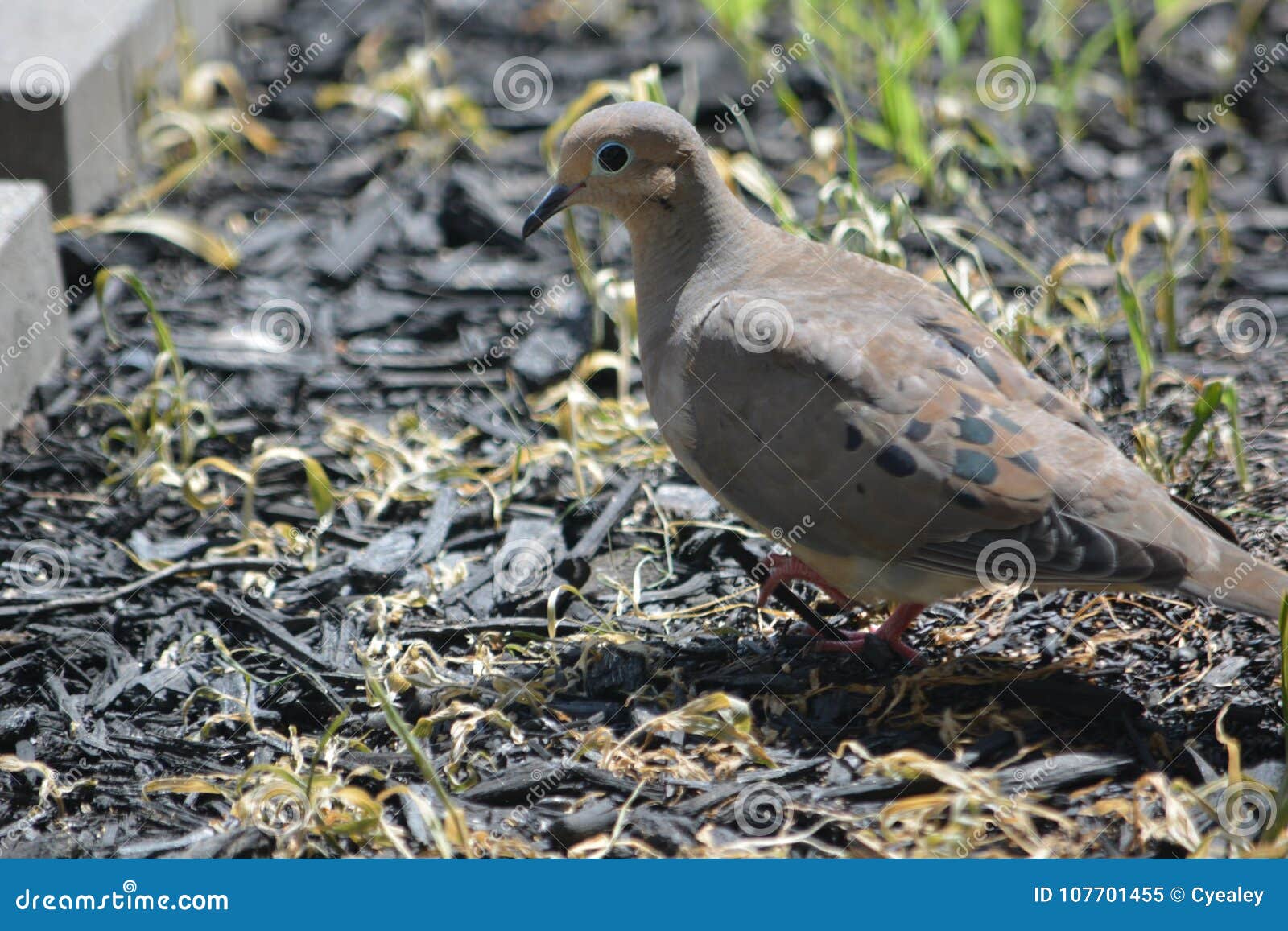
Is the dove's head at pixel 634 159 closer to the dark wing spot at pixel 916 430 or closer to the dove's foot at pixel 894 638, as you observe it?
the dark wing spot at pixel 916 430

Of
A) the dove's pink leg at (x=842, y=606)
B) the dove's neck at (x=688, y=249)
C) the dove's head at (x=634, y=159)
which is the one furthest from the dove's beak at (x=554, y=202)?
the dove's pink leg at (x=842, y=606)

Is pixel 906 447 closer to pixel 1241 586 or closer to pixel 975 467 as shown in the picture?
pixel 975 467

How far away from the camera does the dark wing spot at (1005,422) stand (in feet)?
10.8

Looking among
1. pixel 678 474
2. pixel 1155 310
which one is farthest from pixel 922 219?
pixel 678 474

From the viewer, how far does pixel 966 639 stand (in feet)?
12.2

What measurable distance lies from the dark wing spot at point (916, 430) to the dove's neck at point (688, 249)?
701mm

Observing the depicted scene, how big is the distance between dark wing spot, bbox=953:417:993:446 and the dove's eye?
1.17m

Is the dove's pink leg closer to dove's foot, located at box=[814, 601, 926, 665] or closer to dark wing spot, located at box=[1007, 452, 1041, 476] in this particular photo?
dove's foot, located at box=[814, 601, 926, 665]

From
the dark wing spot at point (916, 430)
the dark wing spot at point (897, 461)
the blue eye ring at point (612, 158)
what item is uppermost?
the blue eye ring at point (612, 158)

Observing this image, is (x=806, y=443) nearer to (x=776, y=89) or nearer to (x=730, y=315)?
(x=730, y=315)

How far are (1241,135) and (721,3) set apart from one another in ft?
7.70

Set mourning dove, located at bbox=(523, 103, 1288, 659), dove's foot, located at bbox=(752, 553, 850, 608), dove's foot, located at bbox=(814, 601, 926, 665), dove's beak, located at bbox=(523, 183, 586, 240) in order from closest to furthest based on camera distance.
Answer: mourning dove, located at bbox=(523, 103, 1288, 659), dove's foot, located at bbox=(814, 601, 926, 665), dove's foot, located at bbox=(752, 553, 850, 608), dove's beak, located at bbox=(523, 183, 586, 240)

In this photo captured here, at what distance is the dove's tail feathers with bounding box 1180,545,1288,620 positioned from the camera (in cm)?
308

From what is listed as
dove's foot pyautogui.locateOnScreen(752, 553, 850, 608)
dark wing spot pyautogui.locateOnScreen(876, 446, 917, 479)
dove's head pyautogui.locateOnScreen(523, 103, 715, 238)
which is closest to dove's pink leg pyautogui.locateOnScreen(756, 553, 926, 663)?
dove's foot pyautogui.locateOnScreen(752, 553, 850, 608)
